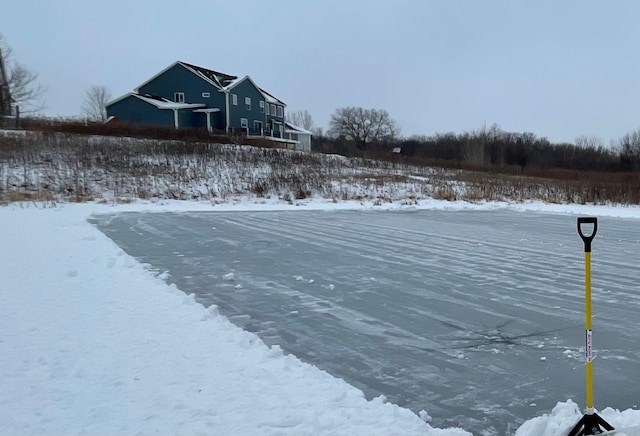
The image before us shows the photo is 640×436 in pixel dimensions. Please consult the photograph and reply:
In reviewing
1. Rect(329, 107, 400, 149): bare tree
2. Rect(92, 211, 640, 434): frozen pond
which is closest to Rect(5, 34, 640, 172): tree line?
Rect(329, 107, 400, 149): bare tree

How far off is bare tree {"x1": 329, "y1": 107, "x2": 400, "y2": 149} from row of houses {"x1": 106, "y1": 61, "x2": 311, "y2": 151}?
4632 cm

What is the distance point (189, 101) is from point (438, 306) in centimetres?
4316

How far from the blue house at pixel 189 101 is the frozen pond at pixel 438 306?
34091 mm

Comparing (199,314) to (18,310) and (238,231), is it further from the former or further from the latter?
(238,231)

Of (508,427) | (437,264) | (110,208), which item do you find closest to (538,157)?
(110,208)

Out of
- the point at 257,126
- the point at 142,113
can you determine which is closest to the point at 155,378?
the point at 142,113

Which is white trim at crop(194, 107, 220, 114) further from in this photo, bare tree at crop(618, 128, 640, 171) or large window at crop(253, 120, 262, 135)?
bare tree at crop(618, 128, 640, 171)

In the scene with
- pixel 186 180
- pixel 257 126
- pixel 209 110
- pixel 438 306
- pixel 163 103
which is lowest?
pixel 438 306

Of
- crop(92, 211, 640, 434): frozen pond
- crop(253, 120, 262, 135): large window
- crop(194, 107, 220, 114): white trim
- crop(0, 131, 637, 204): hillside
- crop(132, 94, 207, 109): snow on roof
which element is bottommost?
crop(92, 211, 640, 434): frozen pond

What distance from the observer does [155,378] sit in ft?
11.1

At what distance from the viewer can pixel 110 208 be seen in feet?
54.9

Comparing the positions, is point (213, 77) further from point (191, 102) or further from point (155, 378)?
point (155, 378)

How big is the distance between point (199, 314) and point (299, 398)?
1959 millimetres

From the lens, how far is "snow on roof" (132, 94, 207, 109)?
4200 centimetres
